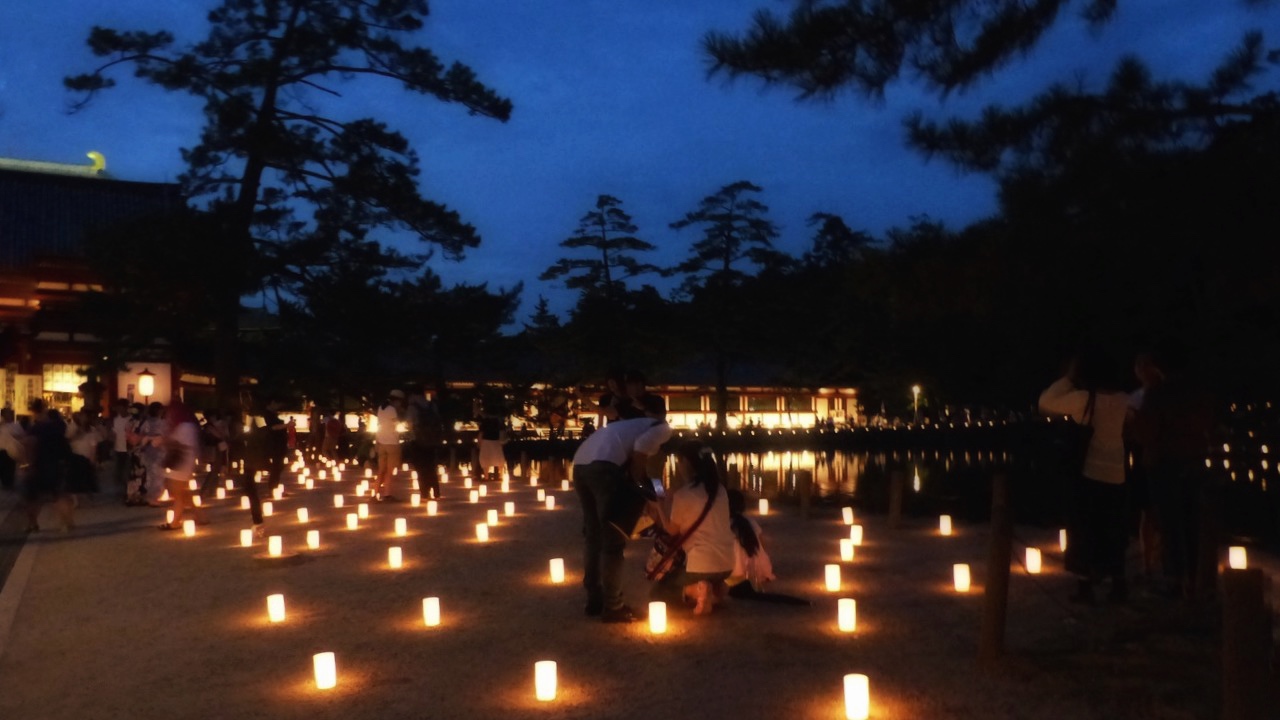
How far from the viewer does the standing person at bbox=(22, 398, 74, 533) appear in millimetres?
10893

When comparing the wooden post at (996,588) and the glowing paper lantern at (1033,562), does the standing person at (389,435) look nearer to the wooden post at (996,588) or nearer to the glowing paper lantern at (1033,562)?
the glowing paper lantern at (1033,562)

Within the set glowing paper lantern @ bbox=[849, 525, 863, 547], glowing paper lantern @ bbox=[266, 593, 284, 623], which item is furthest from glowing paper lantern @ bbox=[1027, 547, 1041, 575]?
glowing paper lantern @ bbox=[266, 593, 284, 623]

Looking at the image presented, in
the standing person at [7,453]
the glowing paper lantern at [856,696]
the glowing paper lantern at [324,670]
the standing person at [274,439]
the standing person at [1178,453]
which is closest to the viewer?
the glowing paper lantern at [856,696]

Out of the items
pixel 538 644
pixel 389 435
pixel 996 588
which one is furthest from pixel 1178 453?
pixel 389 435

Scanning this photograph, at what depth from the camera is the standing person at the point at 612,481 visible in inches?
250

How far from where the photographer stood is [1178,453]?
647cm

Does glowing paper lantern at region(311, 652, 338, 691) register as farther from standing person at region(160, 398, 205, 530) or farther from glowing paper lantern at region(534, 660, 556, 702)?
standing person at region(160, 398, 205, 530)

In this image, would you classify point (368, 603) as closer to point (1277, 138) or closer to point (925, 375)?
point (1277, 138)

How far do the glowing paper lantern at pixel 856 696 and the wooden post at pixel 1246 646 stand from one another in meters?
1.39

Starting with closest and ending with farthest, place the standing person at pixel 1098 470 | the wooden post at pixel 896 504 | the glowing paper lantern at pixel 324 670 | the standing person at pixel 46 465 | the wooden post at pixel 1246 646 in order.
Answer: the wooden post at pixel 1246 646 < the glowing paper lantern at pixel 324 670 < the standing person at pixel 1098 470 < the standing person at pixel 46 465 < the wooden post at pixel 896 504

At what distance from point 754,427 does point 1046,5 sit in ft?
109

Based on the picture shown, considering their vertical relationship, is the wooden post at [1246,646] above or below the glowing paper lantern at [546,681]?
above

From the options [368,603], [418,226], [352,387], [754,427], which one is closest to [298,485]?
[352,387]

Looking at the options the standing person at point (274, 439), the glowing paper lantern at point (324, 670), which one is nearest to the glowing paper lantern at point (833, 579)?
the glowing paper lantern at point (324, 670)
